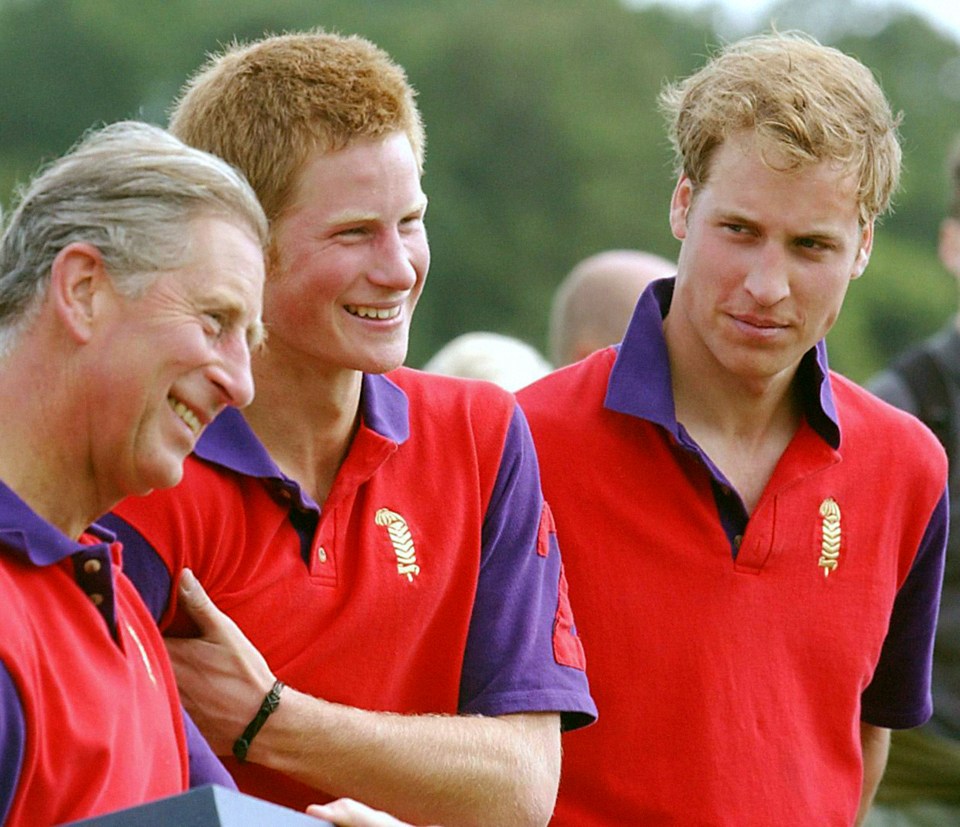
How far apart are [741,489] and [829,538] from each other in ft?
0.67

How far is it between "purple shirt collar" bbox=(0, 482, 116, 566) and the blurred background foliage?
30810 mm

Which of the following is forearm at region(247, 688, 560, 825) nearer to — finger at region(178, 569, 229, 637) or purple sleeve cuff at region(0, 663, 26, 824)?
finger at region(178, 569, 229, 637)

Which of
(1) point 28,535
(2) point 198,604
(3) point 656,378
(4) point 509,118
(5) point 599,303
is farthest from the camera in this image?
(4) point 509,118

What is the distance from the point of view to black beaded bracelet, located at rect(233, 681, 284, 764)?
3.22 m

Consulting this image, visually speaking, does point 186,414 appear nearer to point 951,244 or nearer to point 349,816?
point 349,816

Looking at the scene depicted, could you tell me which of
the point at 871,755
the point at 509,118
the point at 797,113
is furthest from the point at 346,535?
the point at 509,118

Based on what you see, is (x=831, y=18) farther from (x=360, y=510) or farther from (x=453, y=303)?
(x=360, y=510)

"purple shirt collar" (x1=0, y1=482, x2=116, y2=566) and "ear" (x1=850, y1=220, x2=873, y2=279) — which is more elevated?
"ear" (x1=850, y1=220, x2=873, y2=279)

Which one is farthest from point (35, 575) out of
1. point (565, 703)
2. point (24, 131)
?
point (24, 131)

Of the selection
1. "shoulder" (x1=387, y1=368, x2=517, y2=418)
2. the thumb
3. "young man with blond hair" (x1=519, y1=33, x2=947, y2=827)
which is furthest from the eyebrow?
"young man with blond hair" (x1=519, y1=33, x2=947, y2=827)

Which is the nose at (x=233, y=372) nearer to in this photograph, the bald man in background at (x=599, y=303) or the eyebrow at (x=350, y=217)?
the eyebrow at (x=350, y=217)

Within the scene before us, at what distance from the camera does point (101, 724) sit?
8.55 ft

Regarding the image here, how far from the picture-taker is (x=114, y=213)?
274cm

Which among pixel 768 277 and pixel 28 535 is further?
pixel 768 277
